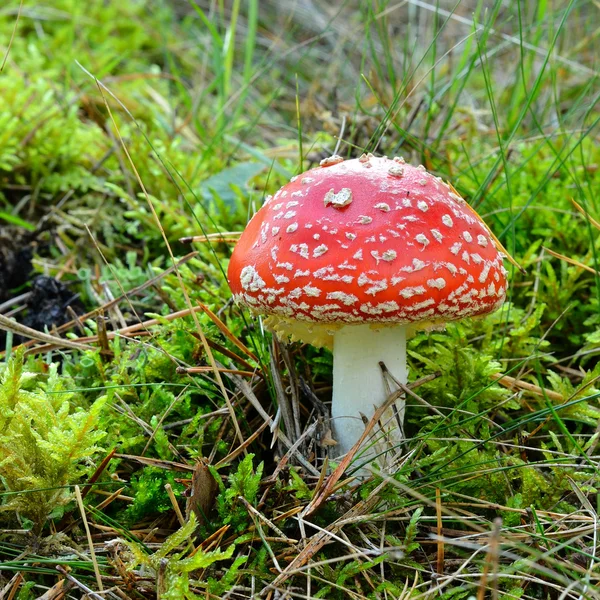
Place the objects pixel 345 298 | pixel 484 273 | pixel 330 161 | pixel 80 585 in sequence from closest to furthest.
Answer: pixel 80 585, pixel 345 298, pixel 484 273, pixel 330 161

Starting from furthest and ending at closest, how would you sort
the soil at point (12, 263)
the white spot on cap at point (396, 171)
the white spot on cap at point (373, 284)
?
the soil at point (12, 263) → the white spot on cap at point (396, 171) → the white spot on cap at point (373, 284)

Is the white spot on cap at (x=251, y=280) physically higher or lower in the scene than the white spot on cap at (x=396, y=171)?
lower

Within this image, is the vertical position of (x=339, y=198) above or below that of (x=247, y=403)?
above

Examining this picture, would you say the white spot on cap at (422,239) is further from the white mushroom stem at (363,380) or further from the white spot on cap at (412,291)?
the white mushroom stem at (363,380)

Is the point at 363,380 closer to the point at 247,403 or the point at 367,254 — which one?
the point at 247,403

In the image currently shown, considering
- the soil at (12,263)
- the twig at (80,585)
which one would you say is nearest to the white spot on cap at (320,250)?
the twig at (80,585)

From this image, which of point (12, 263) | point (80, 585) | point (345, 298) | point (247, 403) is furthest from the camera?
point (12, 263)

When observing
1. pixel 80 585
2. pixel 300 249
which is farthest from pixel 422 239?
pixel 80 585
